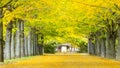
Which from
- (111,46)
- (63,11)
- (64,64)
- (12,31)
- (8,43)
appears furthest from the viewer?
(63,11)

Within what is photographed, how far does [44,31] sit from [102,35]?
22.1m

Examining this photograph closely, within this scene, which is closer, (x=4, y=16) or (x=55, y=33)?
(x=4, y=16)

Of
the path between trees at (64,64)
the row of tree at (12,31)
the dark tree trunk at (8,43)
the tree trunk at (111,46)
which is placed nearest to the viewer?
the path between trees at (64,64)

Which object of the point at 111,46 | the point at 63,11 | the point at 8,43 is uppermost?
the point at 63,11

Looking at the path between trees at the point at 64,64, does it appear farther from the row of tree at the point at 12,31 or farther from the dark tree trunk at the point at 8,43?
the row of tree at the point at 12,31

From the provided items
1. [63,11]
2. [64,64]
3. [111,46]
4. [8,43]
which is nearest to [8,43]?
[8,43]

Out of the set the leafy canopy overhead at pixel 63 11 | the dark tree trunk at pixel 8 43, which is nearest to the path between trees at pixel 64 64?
the dark tree trunk at pixel 8 43

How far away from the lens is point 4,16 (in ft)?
128

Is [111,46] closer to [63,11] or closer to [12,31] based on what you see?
[63,11]

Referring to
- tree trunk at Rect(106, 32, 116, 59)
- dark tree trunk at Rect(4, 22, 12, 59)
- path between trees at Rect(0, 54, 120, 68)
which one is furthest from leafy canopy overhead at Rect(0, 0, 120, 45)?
path between trees at Rect(0, 54, 120, 68)

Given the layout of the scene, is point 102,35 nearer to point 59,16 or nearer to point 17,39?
point 59,16

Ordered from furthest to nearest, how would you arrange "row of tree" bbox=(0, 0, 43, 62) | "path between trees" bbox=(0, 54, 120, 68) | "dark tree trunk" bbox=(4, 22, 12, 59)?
"dark tree trunk" bbox=(4, 22, 12, 59)
"row of tree" bbox=(0, 0, 43, 62)
"path between trees" bbox=(0, 54, 120, 68)

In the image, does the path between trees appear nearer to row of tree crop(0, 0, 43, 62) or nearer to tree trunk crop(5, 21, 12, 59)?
tree trunk crop(5, 21, 12, 59)

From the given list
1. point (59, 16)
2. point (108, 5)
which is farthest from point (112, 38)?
point (108, 5)
